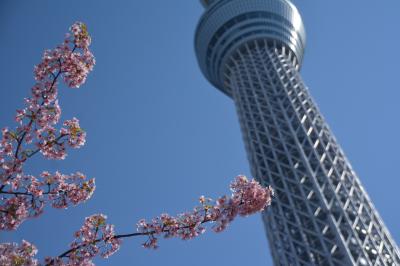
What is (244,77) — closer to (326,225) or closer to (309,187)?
(309,187)

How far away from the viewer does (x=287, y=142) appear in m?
46.9

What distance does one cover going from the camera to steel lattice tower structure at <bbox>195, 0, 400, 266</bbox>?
3659 cm

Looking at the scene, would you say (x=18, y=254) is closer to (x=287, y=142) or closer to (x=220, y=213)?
(x=220, y=213)

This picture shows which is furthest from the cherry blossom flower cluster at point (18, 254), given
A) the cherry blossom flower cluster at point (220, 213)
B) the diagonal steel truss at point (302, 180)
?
the diagonal steel truss at point (302, 180)

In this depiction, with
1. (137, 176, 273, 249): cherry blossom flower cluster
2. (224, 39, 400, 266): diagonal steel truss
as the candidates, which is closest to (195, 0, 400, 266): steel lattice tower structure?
(224, 39, 400, 266): diagonal steel truss

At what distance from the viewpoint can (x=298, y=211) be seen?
39656 mm

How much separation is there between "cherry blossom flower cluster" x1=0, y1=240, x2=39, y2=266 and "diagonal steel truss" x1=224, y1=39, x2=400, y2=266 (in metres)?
29.4

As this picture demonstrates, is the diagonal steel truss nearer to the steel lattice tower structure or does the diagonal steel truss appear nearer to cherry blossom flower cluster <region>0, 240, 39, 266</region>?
the steel lattice tower structure

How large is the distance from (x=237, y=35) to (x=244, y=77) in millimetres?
8083

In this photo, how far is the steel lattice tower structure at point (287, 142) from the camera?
120 ft

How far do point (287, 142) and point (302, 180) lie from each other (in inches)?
252

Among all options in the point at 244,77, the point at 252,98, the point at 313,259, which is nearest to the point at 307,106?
the point at 252,98

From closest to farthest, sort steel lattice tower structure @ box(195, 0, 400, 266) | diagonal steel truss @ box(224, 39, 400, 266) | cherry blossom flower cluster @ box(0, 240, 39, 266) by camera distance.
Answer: cherry blossom flower cluster @ box(0, 240, 39, 266) < diagonal steel truss @ box(224, 39, 400, 266) < steel lattice tower structure @ box(195, 0, 400, 266)

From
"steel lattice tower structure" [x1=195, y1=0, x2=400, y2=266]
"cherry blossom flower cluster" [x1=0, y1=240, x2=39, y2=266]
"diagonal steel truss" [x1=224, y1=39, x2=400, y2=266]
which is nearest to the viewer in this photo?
"cherry blossom flower cluster" [x1=0, y1=240, x2=39, y2=266]
